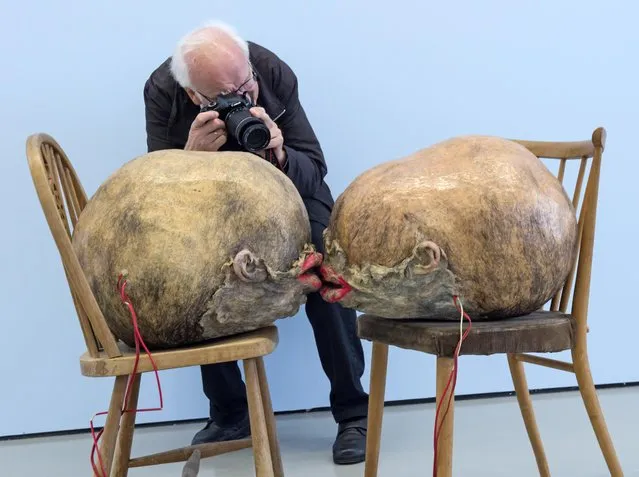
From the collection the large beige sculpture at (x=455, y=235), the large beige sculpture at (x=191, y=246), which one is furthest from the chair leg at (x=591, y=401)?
the large beige sculpture at (x=191, y=246)

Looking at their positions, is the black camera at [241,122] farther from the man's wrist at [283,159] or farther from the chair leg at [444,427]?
the chair leg at [444,427]

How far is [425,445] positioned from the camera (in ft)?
7.49

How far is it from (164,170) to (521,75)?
1699 millimetres

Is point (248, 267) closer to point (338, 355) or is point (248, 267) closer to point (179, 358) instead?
point (179, 358)

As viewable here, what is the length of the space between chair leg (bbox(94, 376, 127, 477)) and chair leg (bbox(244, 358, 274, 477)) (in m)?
Answer: 0.22

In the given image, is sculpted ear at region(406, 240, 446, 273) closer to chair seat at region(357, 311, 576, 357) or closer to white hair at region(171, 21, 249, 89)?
chair seat at region(357, 311, 576, 357)

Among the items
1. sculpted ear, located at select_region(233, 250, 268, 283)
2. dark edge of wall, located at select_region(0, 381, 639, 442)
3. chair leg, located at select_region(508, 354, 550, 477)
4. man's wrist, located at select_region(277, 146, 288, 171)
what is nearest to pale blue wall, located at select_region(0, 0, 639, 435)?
dark edge of wall, located at select_region(0, 381, 639, 442)

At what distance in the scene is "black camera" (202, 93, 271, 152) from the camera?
156cm

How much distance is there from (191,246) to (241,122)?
35 centimetres

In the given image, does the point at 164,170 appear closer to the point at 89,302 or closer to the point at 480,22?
the point at 89,302

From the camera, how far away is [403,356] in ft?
9.10

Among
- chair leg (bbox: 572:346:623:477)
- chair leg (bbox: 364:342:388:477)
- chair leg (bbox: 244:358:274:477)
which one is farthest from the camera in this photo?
chair leg (bbox: 364:342:388:477)

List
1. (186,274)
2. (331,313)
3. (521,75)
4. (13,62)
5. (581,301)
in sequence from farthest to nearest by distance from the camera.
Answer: (521,75), (13,62), (331,313), (581,301), (186,274)

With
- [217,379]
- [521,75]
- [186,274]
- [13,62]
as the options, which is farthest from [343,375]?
[13,62]
